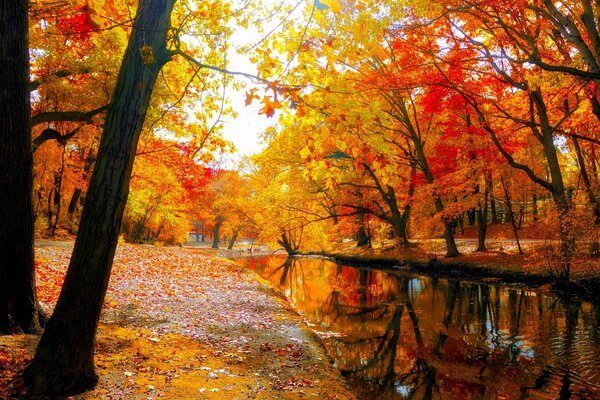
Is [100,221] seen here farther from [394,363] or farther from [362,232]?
[362,232]

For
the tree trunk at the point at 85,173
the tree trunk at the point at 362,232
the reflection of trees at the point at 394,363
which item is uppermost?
the tree trunk at the point at 85,173

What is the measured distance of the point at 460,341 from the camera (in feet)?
27.8

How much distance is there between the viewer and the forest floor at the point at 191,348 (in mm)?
4605

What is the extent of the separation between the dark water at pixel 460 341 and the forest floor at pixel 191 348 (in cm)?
94

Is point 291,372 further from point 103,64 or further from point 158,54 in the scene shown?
point 103,64

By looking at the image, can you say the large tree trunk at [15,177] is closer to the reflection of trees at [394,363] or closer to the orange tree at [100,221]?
the orange tree at [100,221]

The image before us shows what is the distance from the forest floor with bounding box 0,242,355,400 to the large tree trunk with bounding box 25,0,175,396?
0.28 m

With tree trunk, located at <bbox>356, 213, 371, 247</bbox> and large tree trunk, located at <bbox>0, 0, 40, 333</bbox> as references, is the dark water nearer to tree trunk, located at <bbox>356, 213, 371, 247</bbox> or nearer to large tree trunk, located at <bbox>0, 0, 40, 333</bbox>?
large tree trunk, located at <bbox>0, 0, 40, 333</bbox>

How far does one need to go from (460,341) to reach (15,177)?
8.80 meters

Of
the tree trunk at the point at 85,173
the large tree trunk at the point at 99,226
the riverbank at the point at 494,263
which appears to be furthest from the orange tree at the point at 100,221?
the tree trunk at the point at 85,173

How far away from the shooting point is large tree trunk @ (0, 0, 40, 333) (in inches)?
180

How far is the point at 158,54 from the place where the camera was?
4234 millimetres

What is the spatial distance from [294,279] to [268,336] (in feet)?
40.6

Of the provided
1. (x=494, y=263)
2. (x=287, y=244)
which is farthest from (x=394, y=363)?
(x=287, y=244)
